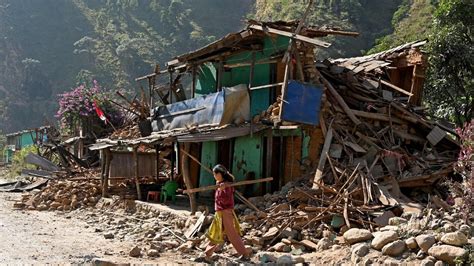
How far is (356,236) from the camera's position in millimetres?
8719

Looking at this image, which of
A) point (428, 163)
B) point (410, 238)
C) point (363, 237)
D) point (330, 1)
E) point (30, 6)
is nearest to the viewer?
point (410, 238)

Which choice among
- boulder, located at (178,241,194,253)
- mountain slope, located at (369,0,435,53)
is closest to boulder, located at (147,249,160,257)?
boulder, located at (178,241,194,253)

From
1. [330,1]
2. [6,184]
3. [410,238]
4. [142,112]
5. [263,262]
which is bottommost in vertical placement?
[6,184]

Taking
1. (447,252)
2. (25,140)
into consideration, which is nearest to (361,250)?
(447,252)

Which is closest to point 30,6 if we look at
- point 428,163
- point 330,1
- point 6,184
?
point 330,1

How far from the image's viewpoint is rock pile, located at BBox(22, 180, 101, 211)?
56.5 ft

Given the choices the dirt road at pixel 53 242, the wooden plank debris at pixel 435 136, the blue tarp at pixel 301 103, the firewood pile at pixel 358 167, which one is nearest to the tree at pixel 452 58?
the firewood pile at pixel 358 167

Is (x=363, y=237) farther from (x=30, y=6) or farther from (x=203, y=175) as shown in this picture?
(x=30, y=6)

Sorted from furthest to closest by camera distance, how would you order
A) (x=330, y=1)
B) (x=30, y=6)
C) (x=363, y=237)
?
(x=30, y=6), (x=330, y=1), (x=363, y=237)

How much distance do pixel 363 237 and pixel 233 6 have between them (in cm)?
6624

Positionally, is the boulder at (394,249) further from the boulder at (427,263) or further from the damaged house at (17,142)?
the damaged house at (17,142)

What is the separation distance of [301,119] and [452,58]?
6490mm

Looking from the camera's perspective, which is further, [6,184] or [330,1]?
[330,1]

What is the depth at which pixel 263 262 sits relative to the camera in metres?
8.68
